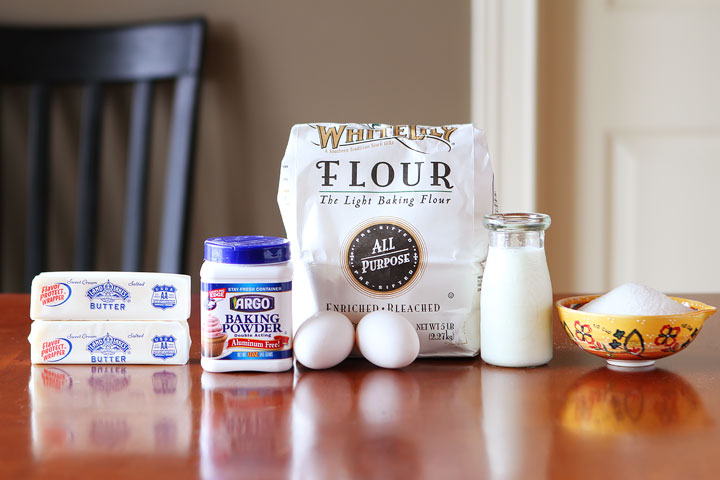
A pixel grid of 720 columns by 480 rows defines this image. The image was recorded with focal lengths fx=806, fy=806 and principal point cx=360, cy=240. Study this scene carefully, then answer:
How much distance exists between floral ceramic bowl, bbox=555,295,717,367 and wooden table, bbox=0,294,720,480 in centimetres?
2

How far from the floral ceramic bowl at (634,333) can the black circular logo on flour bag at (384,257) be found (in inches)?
6.0

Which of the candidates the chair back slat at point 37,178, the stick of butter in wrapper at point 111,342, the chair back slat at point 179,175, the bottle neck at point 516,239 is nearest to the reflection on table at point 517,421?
the bottle neck at point 516,239

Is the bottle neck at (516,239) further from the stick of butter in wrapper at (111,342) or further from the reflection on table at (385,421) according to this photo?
the stick of butter in wrapper at (111,342)

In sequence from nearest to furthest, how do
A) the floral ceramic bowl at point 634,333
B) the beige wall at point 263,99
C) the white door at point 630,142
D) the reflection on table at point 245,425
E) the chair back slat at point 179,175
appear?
the reflection on table at point 245,425, the floral ceramic bowl at point 634,333, the chair back slat at point 179,175, the beige wall at point 263,99, the white door at point 630,142

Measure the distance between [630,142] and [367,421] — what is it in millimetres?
1552

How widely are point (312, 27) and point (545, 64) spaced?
58cm

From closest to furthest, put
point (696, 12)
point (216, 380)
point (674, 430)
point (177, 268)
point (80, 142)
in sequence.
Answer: point (674, 430), point (216, 380), point (177, 268), point (80, 142), point (696, 12)

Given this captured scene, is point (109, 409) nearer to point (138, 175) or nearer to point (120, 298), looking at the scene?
point (120, 298)

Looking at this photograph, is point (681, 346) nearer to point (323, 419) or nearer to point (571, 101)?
point (323, 419)

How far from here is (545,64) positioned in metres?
1.92

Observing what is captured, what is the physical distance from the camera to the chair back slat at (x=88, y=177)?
1.62 metres

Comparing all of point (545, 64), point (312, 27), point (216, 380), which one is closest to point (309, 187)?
point (216, 380)

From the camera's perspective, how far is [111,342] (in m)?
0.74

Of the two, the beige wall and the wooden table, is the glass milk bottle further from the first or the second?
the beige wall
